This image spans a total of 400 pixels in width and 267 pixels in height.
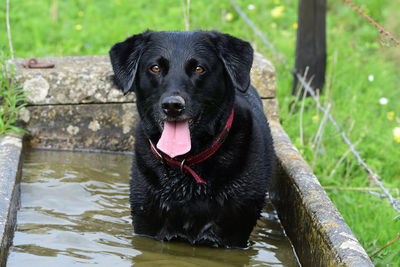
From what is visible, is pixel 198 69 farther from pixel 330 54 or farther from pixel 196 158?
pixel 330 54

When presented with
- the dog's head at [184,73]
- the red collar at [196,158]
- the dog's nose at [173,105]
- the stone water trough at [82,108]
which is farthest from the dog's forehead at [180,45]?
the stone water trough at [82,108]

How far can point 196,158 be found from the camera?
3324 millimetres

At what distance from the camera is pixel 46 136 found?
5.09 m

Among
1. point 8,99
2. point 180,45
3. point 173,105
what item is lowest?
point 8,99

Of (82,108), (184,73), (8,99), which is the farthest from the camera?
(82,108)

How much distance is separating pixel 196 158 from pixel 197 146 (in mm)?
70

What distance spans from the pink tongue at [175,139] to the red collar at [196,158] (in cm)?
16

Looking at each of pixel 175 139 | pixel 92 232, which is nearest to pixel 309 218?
pixel 175 139

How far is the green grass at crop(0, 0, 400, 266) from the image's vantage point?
14.5ft

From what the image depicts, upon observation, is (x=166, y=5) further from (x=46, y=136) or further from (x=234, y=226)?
(x=234, y=226)

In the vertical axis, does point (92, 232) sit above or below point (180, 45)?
below

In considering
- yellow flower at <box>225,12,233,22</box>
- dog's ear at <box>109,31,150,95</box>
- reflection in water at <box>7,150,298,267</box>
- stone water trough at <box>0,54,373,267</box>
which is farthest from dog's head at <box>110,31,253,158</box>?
yellow flower at <box>225,12,233,22</box>

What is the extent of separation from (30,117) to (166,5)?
4.92 metres

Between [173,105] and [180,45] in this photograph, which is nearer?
[173,105]
